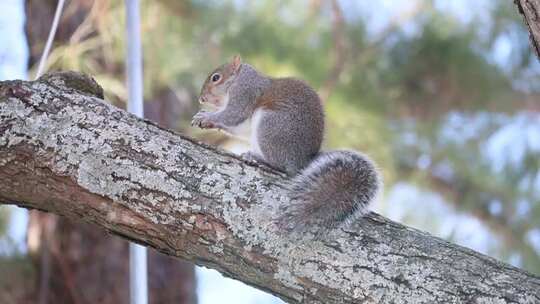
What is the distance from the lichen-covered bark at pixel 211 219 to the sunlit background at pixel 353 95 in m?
1.22

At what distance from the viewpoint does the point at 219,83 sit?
6.89 ft

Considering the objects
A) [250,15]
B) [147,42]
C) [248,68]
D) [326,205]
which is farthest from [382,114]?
[326,205]

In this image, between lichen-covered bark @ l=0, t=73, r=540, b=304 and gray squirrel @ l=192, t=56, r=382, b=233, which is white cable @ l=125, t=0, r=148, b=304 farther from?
lichen-covered bark @ l=0, t=73, r=540, b=304

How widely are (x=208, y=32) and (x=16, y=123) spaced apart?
1.52 meters

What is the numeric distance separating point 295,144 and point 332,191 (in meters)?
0.40

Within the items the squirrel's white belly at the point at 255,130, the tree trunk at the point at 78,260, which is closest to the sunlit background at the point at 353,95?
the tree trunk at the point at 78,260

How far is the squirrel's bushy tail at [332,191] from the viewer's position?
1.30 metres

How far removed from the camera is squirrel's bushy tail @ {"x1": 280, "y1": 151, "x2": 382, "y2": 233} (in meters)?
1.30

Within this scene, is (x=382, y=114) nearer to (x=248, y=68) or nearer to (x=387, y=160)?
(x=387, y=160)

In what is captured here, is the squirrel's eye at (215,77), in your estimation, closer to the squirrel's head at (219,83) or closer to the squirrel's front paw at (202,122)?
the squirrel's head at (219,83)

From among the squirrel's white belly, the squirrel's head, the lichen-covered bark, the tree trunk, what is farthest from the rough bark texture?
the tree trunk

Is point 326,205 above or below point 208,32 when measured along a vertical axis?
below

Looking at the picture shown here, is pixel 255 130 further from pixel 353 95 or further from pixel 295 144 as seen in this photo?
pixel 353 95

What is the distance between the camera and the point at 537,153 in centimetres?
319
